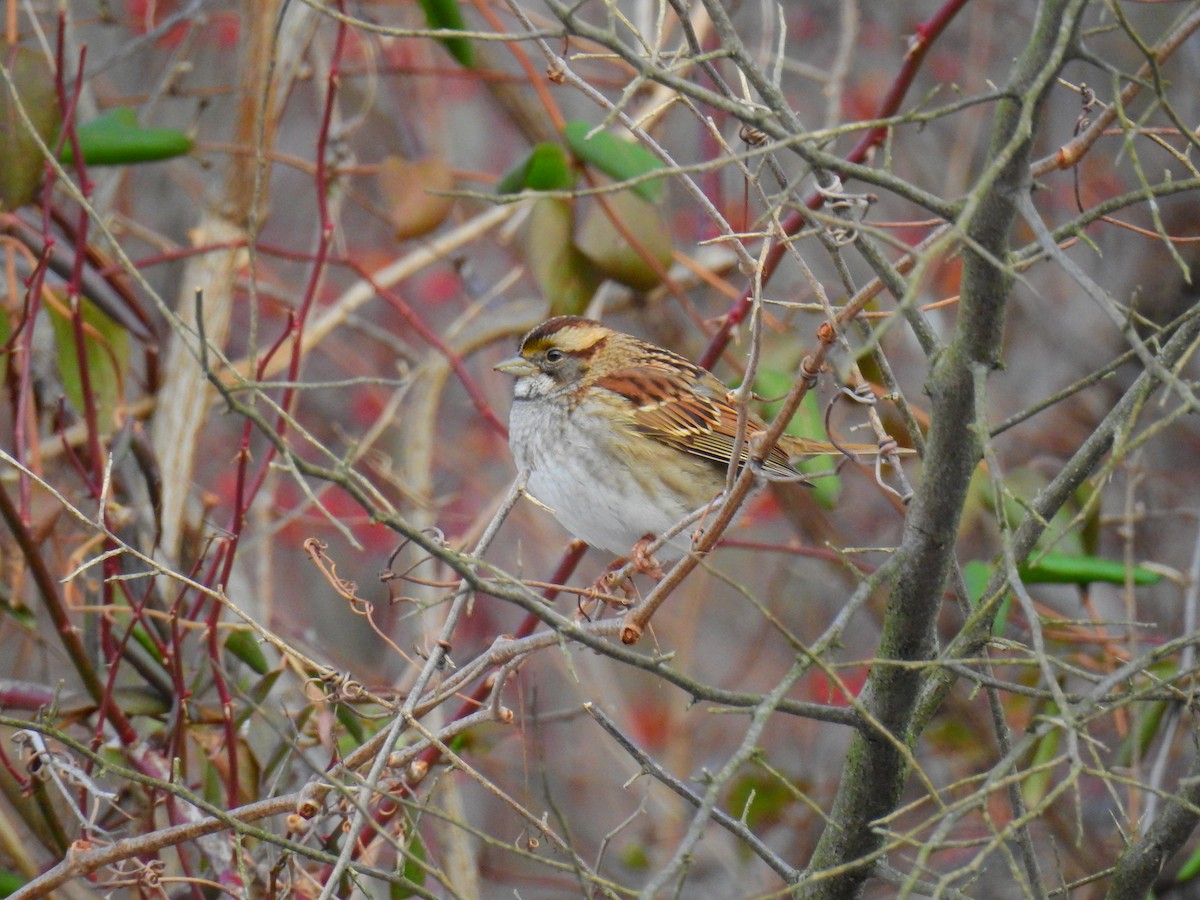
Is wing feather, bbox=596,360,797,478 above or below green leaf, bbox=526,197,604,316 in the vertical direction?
below

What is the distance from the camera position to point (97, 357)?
3.53m

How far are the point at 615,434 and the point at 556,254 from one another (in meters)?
0.53

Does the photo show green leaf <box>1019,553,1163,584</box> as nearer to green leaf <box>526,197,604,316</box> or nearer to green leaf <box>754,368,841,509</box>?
green leaf <box>754,368,841,509</box>

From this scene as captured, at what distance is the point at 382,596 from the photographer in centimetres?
687

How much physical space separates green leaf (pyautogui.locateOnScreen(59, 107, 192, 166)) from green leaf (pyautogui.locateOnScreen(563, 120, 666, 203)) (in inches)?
42.9

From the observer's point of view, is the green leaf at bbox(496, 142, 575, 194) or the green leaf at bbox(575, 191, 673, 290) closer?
the green leaf at bbox(496, 142, 575, 194)

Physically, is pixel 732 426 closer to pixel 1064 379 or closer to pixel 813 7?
pixel 1064 379

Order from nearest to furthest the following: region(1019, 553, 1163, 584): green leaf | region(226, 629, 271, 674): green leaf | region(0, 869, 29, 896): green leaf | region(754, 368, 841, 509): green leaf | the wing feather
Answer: region(0, 869, 29, 896): green leaf < region(226, 629, 271, 674): green leaf < region(754, 368, 841, 509): green leaf < region(1019, 553, 1163, 584): green leaf < the wing feather

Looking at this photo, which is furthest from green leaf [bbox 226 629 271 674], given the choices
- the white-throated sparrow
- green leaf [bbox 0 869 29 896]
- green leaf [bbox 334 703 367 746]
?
the white-throated sparrow

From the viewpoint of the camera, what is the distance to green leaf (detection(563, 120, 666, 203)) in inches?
136

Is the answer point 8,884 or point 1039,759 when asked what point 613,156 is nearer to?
point 1039,759

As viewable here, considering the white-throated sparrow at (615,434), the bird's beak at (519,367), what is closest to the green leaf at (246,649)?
the white-throated sparrow at (615,434)

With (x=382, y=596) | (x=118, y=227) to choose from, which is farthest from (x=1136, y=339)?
(x=382, y=596)

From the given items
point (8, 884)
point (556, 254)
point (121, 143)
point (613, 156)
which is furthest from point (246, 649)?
point (613, 156)
